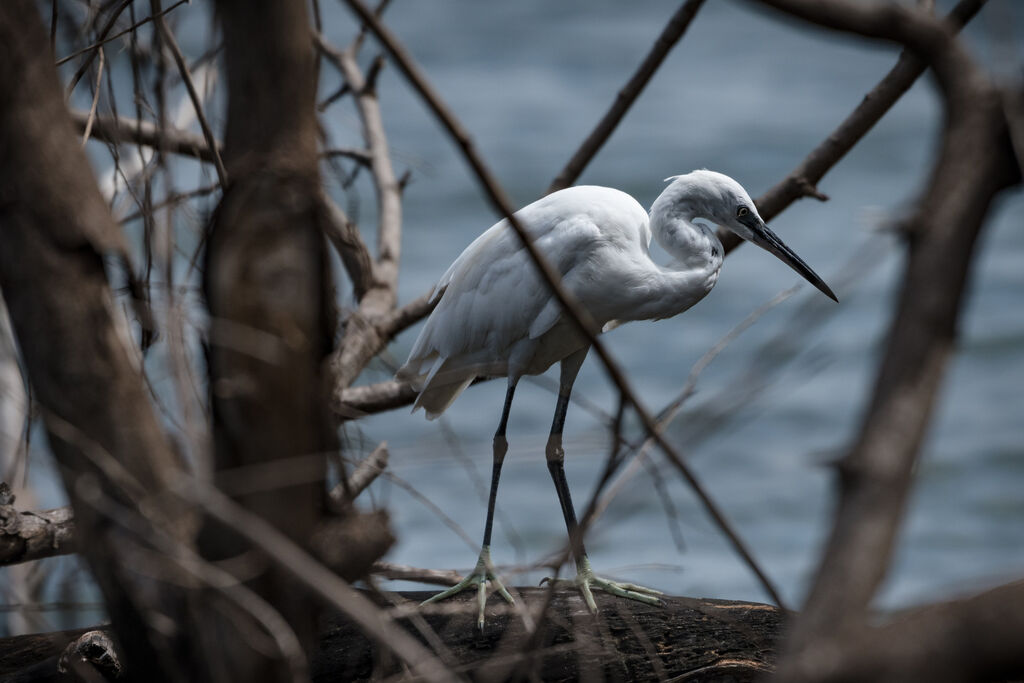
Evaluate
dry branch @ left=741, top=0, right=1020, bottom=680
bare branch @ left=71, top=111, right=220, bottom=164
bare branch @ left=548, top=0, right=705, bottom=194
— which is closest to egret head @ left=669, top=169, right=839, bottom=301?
bare branch @ left=548, top=0, right=705, bottom=194

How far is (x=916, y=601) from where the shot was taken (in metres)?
0.74

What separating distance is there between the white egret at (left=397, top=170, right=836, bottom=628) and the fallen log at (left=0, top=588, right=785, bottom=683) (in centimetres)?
30

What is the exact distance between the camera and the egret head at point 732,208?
230 centimetres

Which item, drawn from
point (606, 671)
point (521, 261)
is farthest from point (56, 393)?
point (521, 261)

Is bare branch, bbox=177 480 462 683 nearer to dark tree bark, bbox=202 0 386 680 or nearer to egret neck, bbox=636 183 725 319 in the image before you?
dark tree bark, bbox=202 0 386 680

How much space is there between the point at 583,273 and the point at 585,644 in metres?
0.99

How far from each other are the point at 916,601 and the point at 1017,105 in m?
0.34

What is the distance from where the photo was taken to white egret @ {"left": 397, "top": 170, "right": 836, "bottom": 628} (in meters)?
2.30

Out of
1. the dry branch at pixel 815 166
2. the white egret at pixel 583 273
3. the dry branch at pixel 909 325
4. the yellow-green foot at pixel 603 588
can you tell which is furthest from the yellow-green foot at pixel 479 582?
the dry branch at pixel 909 325

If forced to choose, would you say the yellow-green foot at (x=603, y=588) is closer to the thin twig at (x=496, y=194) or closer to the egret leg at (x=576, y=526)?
the egret leg at (x=576, y=526)

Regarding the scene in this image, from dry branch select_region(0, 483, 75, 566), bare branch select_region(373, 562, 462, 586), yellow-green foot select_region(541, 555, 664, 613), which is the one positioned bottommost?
yellow-green foot select_region(541, 555, 664, 613)

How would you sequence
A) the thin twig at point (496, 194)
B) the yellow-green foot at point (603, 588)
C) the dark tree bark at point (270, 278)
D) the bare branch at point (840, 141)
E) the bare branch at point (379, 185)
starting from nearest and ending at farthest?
the thin twig at point (496, 194), the dark tree bark at point (270, 278), the yellow-green foot at point (603, 588), the bare branch at point (840, 141), the bare branch at point (379, 185)

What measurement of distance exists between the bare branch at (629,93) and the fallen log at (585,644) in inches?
41.1

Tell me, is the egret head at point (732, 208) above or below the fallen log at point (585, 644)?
above
